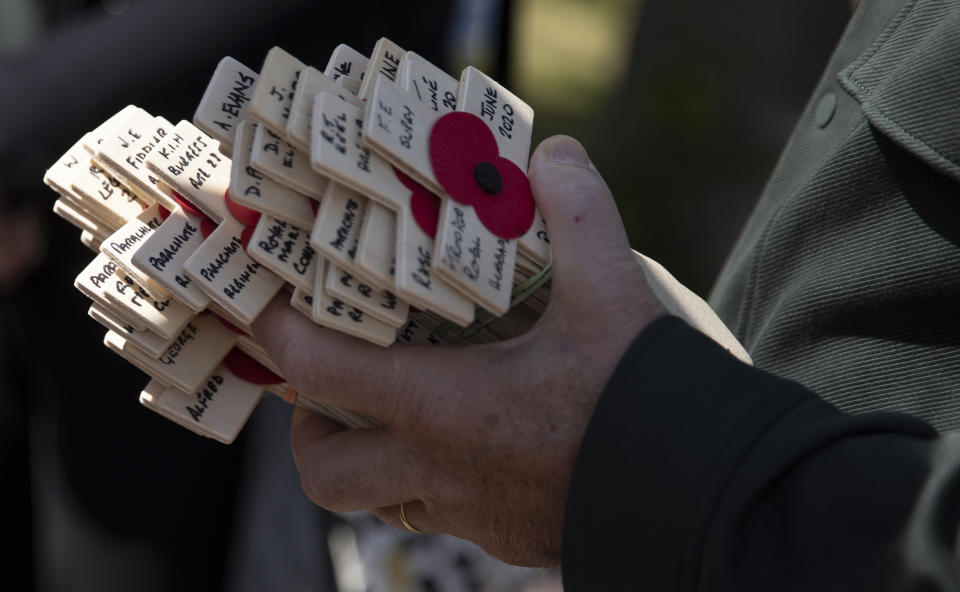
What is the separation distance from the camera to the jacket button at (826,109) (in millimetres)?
1233

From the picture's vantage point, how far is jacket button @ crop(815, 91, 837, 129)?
1.23m

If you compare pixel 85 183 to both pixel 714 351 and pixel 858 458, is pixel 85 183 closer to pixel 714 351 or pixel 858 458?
pixel 714 351

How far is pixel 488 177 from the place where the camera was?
3.33 ft

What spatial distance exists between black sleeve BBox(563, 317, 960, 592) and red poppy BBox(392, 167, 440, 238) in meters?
0.27

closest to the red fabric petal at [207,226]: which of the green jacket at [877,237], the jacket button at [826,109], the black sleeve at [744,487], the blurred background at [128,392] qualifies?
the black sleeve at [744,487]

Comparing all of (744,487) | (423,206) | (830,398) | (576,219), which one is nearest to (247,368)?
(423,206)

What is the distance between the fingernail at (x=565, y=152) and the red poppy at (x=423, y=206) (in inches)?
6.9

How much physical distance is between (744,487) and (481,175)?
1.53 feet

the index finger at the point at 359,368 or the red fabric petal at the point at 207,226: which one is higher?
the red fabric petal at the point at 207,226

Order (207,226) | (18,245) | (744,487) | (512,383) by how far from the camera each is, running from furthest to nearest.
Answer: (18,245), (207,226), (512,383), (744,487)

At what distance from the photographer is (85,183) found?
1.10 metres

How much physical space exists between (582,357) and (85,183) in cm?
70

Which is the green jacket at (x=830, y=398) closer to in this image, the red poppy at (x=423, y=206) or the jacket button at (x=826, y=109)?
the jacket button at (x=826, y=109)

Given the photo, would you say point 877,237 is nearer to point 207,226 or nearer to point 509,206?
point 509,206
